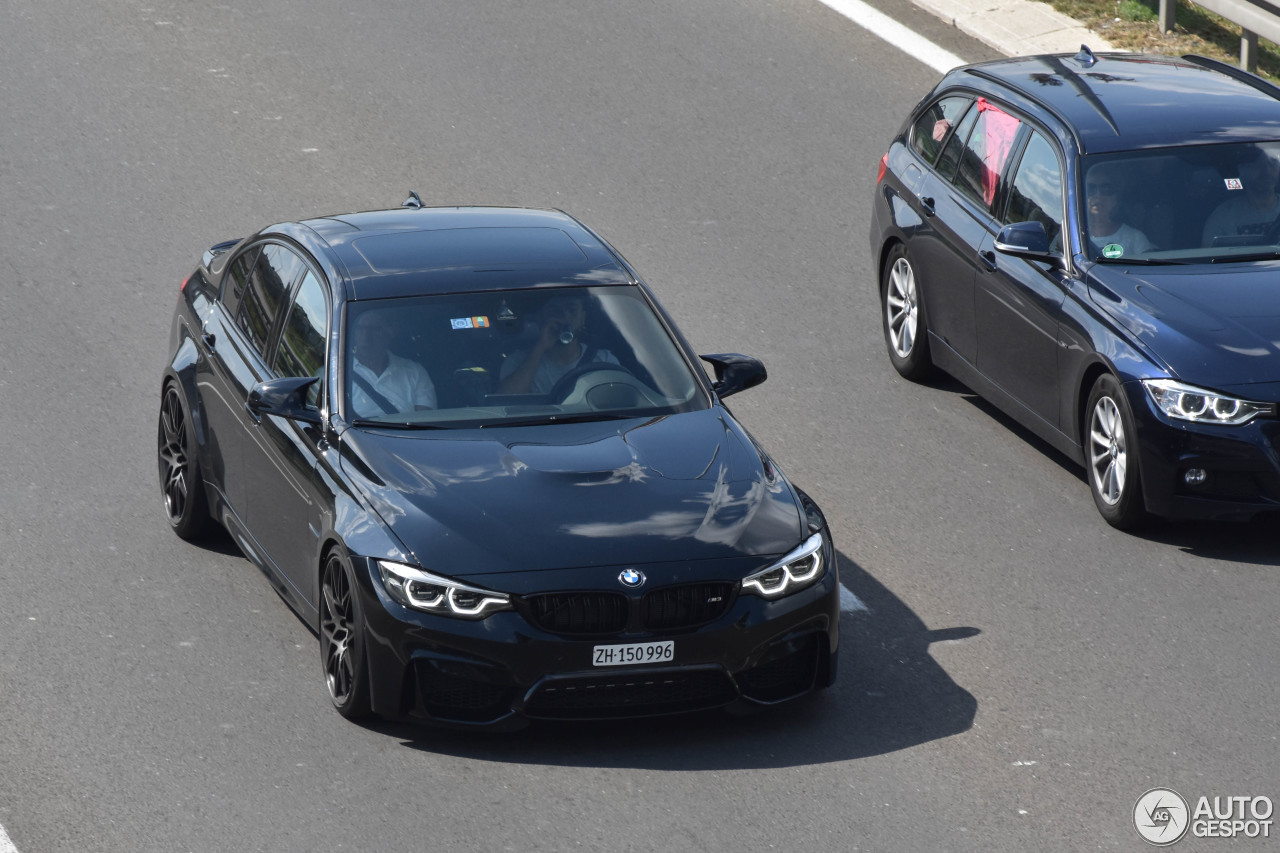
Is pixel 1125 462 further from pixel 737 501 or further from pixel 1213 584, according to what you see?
pixel 737 501

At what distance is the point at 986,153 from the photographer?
38.2ft

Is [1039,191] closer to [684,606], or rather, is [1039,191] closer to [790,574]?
[790,574]

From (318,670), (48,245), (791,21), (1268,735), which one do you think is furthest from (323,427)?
(791,21)

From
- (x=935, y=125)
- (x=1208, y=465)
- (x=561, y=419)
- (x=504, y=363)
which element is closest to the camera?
(x=561, y=419)

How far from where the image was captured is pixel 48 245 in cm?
1366

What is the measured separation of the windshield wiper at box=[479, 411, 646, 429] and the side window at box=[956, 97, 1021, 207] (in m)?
3.86

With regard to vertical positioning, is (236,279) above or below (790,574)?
above

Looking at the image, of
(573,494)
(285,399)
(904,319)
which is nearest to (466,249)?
(285,399)

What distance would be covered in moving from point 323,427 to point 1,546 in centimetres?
224

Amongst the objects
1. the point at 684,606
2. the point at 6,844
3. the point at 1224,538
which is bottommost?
the point at 1224,538

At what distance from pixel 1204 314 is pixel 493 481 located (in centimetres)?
390

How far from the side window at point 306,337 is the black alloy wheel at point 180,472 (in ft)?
3.20

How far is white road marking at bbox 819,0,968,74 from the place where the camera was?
16750mm

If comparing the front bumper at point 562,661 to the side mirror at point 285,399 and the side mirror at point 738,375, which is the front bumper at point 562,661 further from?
the side mirror at point 738,375
